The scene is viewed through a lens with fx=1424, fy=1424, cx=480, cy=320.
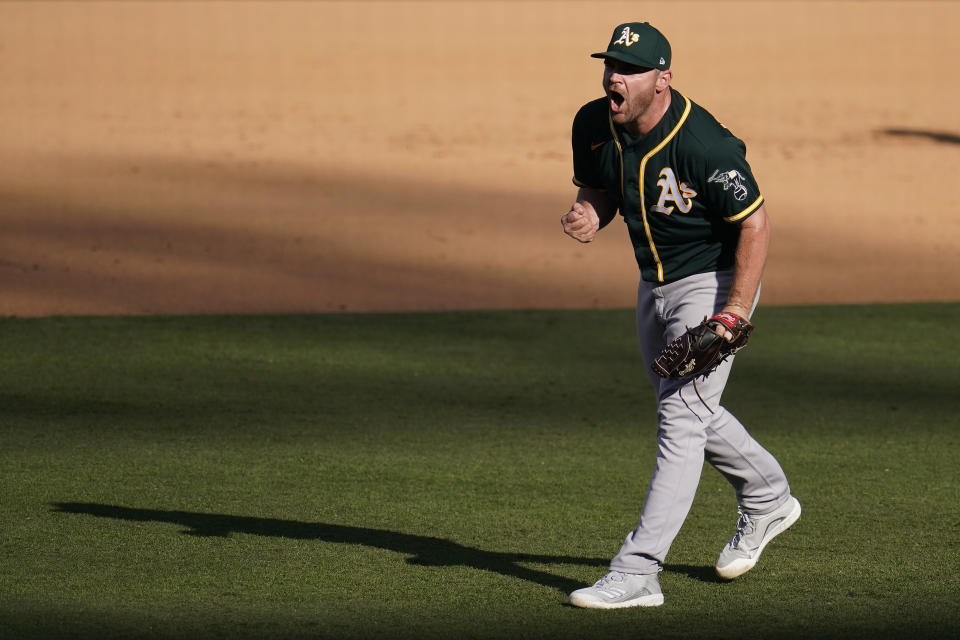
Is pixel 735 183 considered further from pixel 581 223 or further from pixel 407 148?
pixel 407 148

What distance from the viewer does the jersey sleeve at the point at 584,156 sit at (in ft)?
14.3

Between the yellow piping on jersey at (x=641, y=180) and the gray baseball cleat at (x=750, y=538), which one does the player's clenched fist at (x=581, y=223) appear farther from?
the gray baseball cleat at (x=750, y=538)

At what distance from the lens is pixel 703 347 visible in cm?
405

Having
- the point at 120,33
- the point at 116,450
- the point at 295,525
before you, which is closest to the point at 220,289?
the point at 116,450

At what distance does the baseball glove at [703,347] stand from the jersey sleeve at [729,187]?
0.30 meters

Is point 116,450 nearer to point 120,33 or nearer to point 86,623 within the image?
point 86,623

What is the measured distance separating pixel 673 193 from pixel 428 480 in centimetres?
202

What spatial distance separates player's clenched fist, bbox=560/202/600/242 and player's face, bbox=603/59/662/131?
350mm

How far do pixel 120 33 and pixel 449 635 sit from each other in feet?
79.9

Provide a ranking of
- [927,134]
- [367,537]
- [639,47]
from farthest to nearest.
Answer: [927,134], [367,537], [639,47]

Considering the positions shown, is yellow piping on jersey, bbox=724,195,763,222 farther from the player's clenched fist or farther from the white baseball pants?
the player's clenched fist

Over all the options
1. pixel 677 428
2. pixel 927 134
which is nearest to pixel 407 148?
pixel 927 134

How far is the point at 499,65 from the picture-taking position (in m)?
25.3

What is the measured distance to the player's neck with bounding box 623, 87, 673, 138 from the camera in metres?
4.11
